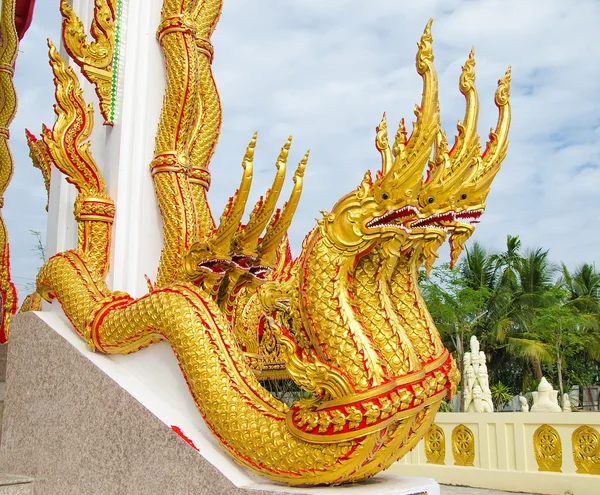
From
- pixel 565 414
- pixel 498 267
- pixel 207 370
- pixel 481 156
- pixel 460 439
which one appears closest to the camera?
pixel 481 156

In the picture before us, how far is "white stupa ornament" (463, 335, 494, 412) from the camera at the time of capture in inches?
286

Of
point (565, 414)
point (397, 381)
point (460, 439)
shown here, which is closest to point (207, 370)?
point (397, 381)

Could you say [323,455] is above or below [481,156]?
below

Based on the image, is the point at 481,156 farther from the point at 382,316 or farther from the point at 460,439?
the point at 460,439

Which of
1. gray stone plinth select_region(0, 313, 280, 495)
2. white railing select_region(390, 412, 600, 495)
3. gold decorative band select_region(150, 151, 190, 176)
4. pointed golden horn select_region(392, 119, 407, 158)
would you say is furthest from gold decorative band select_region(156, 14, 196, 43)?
white railing select_region(390, 412, 600, 495)

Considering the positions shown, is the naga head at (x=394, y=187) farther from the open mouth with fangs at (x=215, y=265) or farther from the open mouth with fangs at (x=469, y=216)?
the open mouth with fangs at (x=215, y=265)

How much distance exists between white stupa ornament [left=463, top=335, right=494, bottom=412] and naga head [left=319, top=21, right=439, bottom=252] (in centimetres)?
557

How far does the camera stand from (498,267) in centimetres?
2045

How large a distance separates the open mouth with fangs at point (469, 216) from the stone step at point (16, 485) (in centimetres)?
234

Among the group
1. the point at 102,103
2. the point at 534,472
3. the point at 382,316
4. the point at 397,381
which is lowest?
the point at 534,472

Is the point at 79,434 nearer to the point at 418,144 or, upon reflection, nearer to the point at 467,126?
the point at 418,144

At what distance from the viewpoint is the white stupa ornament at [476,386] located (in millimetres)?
7254

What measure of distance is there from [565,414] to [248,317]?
10.9ft

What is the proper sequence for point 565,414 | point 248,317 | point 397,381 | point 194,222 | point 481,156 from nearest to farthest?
point 397,381 → point 481,156 → point 194,222 → point 248,317 → point 565,414
